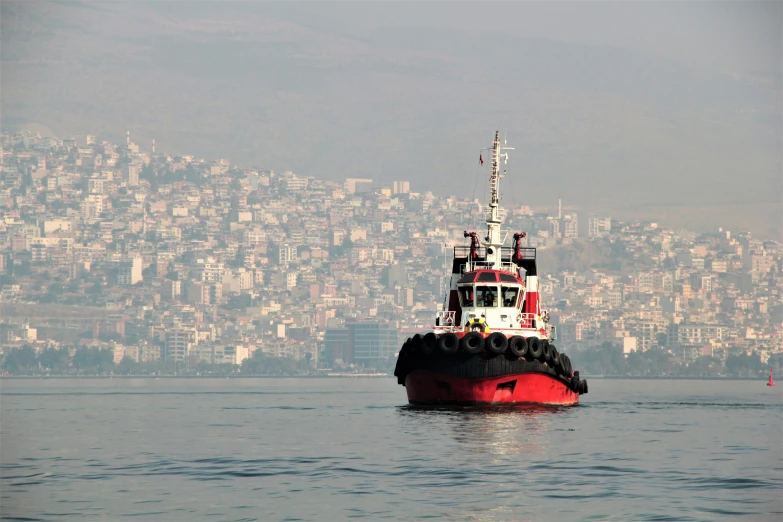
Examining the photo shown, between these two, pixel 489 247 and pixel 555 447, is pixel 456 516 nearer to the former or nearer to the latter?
pixel 555 447

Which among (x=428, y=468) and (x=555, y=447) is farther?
(x=555, y=447)

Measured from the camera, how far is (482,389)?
7019 centimetres

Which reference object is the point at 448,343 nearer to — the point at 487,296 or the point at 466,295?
the point at 487,296

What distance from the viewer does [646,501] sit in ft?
127

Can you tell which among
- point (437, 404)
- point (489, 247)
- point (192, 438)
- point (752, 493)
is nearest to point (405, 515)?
point (752, 493)

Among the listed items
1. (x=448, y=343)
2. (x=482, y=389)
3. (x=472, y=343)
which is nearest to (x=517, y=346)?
(x=472, y=343)

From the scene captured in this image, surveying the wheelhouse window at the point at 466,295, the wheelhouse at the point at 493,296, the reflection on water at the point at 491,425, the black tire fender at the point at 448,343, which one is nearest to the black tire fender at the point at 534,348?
the reflection on water at the point at 491,425

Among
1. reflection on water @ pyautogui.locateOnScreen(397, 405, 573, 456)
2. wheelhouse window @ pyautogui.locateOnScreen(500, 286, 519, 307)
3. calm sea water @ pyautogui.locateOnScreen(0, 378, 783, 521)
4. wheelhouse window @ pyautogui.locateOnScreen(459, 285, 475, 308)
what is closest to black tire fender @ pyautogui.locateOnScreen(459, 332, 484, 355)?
reflection on water @ pyautogui.locateOnScreen(397, 405, 573, 456)

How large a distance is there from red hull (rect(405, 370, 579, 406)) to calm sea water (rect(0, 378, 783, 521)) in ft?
3.77

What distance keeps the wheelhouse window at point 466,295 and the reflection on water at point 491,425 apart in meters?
5.98

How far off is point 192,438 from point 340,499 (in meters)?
20.8

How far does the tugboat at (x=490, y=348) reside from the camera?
7019 cm

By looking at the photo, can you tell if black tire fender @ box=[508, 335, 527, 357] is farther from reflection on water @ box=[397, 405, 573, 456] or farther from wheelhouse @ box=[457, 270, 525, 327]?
wheelhouse @ box=[457, 270, 525, 327]

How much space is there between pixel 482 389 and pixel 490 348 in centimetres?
194
